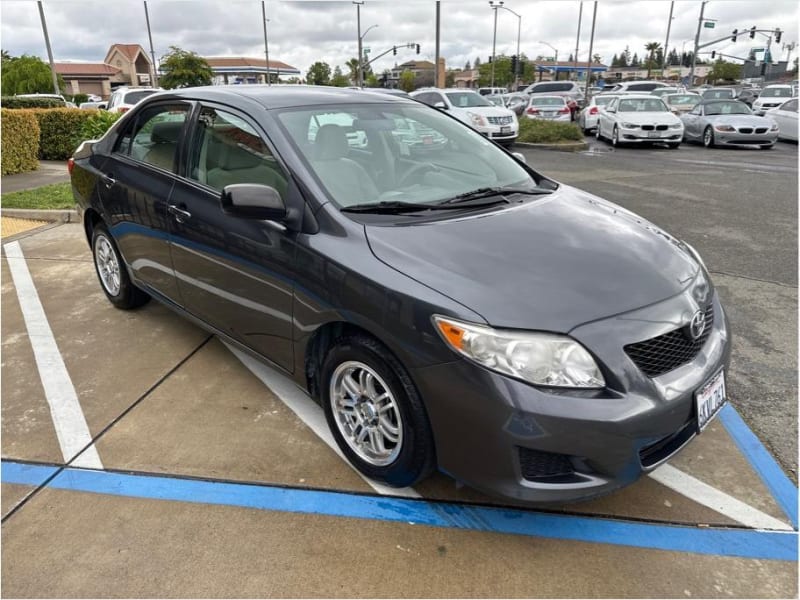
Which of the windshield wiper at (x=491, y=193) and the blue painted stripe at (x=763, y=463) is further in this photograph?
the windshield wiper at (x=491, y=193)

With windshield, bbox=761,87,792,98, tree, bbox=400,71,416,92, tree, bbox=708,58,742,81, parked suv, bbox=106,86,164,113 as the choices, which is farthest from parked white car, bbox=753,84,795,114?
tree, bbox=708,58,742,81

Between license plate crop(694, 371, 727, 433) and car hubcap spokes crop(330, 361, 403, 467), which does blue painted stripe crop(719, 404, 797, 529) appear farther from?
car hubcap spokes crop(330, 361, 403, 467)

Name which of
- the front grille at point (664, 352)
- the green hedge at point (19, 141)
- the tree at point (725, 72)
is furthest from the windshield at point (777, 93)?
the tree at point (725, 72)

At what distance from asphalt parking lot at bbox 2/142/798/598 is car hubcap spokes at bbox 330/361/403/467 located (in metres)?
0.18

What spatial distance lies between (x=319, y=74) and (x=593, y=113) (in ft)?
185

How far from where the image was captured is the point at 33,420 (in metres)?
3.42

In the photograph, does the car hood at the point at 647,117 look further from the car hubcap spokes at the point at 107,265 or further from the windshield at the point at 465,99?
the car hubcap spokes at the point at 107,265

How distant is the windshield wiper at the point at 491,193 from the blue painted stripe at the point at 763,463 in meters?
1.58

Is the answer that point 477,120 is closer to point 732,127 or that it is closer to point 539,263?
point 732,127

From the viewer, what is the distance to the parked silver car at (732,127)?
16594 mm

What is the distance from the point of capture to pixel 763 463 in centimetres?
293

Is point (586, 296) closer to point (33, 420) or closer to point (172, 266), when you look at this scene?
point (172, 266)

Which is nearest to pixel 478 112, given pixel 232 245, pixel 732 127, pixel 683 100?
pixel 732 127

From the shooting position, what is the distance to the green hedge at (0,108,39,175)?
11.1 metres
